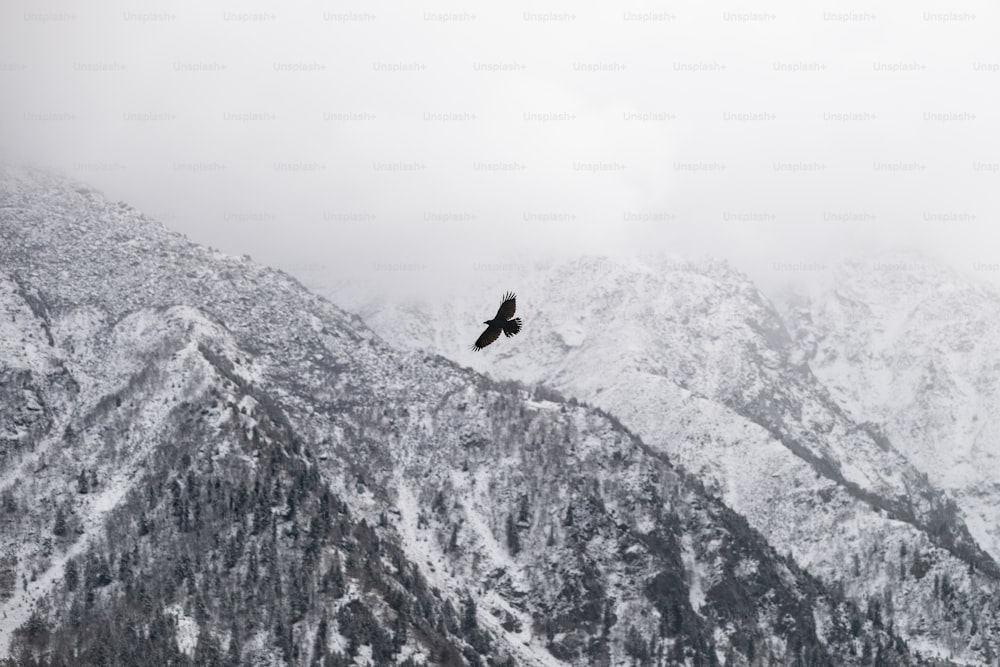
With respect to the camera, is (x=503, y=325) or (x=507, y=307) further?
(x=503, y=325)

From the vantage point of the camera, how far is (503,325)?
5241 inches

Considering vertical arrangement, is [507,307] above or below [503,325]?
above

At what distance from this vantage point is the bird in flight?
132 m

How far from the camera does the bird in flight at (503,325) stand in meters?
132

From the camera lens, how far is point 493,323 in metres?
133
